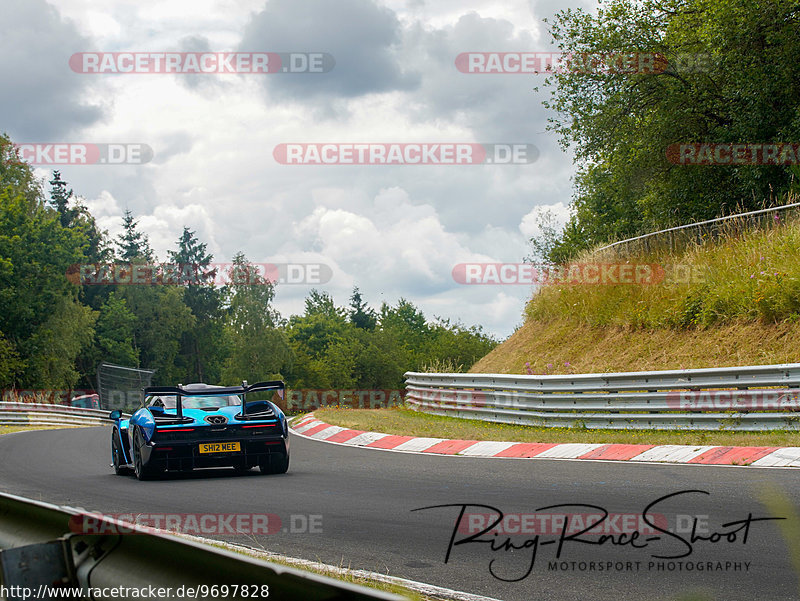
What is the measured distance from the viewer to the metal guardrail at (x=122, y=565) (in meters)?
2.21

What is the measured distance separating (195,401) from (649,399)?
7214 mm

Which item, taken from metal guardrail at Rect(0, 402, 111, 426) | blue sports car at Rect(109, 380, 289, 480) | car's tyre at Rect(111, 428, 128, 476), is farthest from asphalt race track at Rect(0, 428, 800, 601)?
metal guardrail at Rect(0, 402, 111, 426)

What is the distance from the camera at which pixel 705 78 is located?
23547 mm

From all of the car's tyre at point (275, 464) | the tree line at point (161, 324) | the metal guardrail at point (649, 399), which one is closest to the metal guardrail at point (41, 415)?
the tree line at point (161, 324)

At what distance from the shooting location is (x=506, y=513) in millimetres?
6727

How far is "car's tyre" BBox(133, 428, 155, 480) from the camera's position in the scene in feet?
33.8

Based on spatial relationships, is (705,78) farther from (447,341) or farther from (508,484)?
(447,341)

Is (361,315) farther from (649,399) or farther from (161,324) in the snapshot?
Answer: (649,399)

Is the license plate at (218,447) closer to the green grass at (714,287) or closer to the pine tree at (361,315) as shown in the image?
the green grass at (714,287)

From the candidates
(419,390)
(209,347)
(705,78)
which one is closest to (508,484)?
(419,390)

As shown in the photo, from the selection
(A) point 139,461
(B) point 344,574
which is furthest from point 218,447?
(B) point 344,574

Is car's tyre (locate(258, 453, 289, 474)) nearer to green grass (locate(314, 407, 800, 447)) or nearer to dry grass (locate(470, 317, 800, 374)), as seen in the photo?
green grass (locate(314, 407, 800, 447))

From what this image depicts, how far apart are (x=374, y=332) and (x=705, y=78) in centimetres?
10589

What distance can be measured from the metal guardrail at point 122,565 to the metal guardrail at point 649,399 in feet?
33.6
